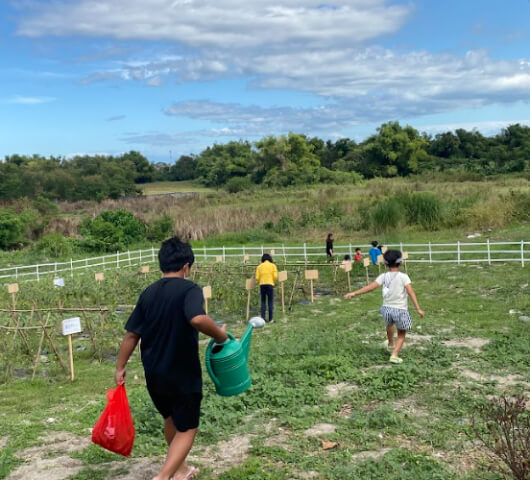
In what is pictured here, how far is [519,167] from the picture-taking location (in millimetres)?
49094

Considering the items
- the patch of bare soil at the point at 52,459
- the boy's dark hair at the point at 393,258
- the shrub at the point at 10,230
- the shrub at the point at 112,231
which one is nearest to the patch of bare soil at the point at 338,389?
the boy's dark hair at the point at 393,258

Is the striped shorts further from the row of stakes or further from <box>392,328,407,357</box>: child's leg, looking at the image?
the row of stakes

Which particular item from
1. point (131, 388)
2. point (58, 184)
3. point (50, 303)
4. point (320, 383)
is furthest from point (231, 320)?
point (58, 184)

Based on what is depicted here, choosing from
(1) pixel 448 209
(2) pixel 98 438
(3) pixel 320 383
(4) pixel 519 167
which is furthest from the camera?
(4) pixel 519 167

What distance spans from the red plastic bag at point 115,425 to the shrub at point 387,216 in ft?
83.2

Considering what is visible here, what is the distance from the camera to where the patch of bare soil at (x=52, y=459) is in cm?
517

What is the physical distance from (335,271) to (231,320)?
4.46 m

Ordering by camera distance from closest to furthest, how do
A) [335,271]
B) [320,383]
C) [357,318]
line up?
1. [320,383]
2. [357,318]
3. [335,271]

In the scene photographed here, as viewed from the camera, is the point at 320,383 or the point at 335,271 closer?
the point at 320,383

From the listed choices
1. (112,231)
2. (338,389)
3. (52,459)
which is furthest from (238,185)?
(52,459)

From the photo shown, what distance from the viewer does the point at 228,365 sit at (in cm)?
460

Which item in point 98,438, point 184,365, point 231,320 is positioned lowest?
point 231,320

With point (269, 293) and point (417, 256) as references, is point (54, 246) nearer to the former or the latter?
point (417, 256)

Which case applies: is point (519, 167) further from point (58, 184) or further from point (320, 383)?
point (320, 383)
